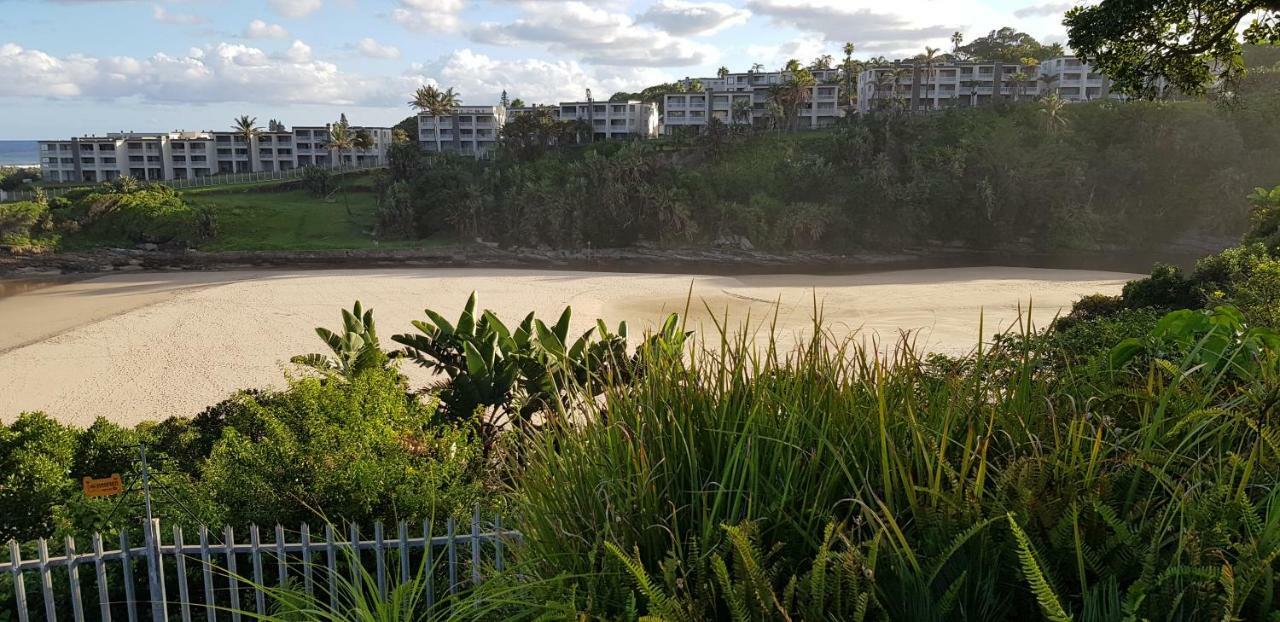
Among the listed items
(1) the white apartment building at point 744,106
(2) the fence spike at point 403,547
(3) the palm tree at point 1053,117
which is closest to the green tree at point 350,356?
(2) the fence spike at point 403,547

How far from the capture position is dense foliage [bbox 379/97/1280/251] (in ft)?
176

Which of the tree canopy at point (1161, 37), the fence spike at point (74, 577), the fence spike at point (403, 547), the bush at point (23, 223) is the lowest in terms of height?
the fence spike at point (74, 577)

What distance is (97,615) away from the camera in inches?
223

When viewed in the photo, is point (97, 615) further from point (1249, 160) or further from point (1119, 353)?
point (1249, 160)

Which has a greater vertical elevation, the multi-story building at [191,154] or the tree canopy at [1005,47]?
the tree canopy at [1005,47]

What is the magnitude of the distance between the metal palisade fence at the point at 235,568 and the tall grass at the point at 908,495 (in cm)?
74

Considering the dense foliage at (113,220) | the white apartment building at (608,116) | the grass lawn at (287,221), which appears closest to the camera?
the dense foliage at (113,220)

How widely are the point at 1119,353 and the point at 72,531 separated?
7150 millimetres

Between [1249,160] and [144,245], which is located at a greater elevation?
[1249,160]

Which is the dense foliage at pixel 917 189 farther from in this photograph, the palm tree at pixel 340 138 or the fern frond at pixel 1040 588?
the fern frond at pixel 1040 588

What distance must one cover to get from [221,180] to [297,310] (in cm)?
4782

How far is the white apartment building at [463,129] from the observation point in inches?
3130

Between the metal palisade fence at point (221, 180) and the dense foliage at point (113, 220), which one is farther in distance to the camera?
the metal palisade fence at point (221, 180)

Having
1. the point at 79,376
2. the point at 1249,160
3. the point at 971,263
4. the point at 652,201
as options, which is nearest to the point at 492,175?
the point at 652,201
